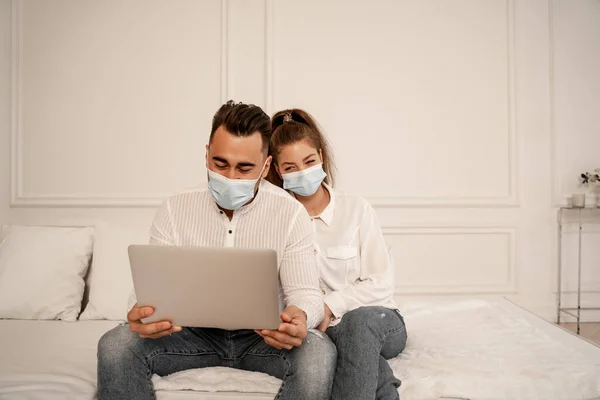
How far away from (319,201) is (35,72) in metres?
2.34

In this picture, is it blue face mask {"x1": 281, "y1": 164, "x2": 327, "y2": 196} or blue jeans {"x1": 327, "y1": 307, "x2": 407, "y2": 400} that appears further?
blue face mask {"x1": 281, "y1": 164, "x2": 327, "y2": 196}

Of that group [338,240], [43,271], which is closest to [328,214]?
[338,240]

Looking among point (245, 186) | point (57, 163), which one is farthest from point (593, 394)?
point (57, 163)

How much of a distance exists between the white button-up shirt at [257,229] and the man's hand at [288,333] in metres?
0.17

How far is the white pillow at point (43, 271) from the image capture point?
2359 millimetres

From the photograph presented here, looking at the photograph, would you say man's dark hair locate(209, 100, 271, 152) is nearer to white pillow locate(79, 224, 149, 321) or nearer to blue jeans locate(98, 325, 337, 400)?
blue jeans locate(98, 325, 337, 400)

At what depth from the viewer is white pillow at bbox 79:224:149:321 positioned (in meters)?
2.39

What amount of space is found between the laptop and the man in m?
0.04

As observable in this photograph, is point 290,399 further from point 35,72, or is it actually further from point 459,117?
point 35,72

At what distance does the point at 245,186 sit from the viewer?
1532 millimetres

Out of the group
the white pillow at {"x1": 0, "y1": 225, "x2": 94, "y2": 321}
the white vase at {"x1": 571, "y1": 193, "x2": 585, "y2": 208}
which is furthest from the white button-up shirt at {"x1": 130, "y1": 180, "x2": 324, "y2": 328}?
the white vase at {"x1": 571, "y1": 193, "x2": 585, "y2": 208}

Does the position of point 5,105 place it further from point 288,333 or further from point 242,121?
point 288,333

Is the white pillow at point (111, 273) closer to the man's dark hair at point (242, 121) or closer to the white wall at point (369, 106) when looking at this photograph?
the white wall at point (369, 106)

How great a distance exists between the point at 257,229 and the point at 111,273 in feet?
3.99
